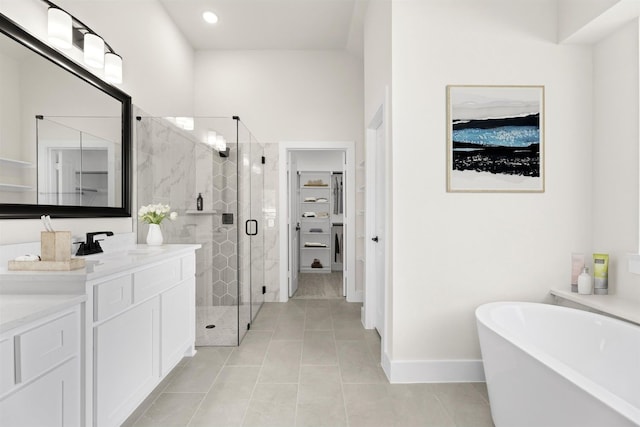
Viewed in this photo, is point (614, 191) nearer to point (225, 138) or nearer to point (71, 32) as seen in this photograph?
point (225, 138)

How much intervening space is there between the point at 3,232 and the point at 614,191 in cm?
350

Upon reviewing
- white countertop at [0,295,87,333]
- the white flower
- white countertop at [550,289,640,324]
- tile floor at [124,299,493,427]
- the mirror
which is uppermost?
the mirror

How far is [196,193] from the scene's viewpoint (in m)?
3.26

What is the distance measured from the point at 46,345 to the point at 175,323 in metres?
1.23

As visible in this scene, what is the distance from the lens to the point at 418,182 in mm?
2340

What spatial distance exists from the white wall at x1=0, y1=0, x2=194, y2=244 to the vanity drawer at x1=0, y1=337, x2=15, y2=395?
89cm

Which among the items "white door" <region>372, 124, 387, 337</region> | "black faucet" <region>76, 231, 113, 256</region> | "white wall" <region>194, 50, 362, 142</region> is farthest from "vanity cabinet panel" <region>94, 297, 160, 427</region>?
"white wall" <region>194, 50, 362, 142</region>

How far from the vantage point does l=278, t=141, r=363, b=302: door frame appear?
4.29m

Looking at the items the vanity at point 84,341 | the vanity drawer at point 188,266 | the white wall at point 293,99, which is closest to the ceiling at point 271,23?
the white wall at point 293,99

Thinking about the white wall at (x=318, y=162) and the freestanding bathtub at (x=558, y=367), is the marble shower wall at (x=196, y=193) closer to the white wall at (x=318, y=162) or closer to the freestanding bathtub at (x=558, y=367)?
the freestanding bathtub at (x=558, y=367)

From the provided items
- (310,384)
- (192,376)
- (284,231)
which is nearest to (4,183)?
(192,376)

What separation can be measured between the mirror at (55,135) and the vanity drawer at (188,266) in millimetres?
606

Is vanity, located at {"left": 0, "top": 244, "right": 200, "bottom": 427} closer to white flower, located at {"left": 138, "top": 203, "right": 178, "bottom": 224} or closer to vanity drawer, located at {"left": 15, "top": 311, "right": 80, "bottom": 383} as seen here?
A: vanity drawer, located at {"left": 15, "top": 311, "right": 80, "bottom": 383}

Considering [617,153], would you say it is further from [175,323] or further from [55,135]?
[55,135]
